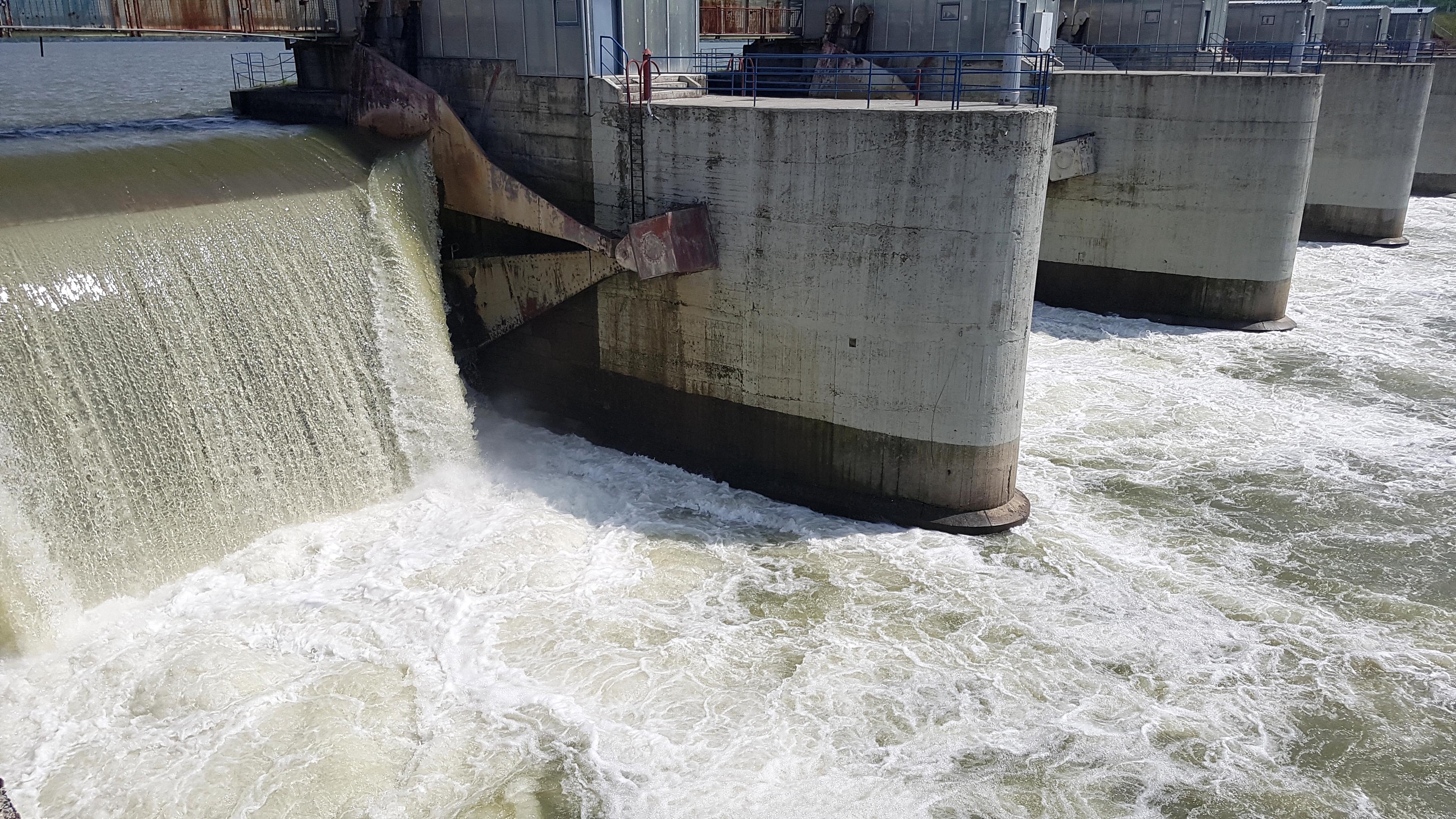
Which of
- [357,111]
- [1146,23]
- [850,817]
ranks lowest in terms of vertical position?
[850,817]

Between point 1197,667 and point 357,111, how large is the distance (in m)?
14.3

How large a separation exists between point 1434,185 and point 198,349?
44.0m

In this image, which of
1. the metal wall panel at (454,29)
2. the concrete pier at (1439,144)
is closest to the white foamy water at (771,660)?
the metal wall panel at (454,29)

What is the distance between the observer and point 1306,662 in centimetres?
1146

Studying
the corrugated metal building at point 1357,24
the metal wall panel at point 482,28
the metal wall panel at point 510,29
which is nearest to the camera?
the metal wall panel at point 510,29

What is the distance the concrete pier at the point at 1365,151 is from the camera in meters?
29.9

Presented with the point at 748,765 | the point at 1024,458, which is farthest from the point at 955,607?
the point at 1024,458

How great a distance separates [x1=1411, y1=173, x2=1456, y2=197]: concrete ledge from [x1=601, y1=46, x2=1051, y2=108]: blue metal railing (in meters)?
26.3

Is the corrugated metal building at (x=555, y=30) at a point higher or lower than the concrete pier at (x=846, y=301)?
higher

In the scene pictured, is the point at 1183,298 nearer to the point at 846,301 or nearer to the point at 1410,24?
the point at 846,301

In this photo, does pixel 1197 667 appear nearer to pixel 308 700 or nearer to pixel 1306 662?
pixel 1306 662

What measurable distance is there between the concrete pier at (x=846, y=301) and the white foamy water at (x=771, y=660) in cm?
78

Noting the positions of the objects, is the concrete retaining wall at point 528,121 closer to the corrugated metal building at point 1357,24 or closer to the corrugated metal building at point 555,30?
the corrugated metal building at point 555,30

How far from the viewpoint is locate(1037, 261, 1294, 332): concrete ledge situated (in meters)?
23.7
